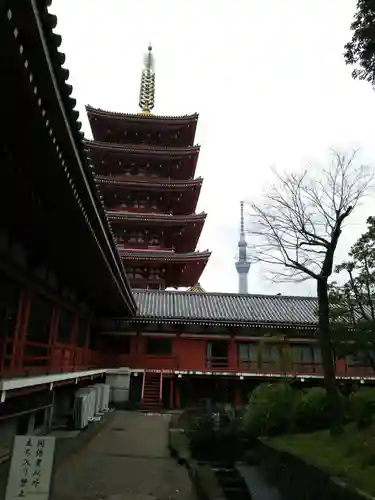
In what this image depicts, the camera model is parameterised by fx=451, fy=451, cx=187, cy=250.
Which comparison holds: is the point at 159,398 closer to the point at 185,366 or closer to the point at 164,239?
the point at 185,366

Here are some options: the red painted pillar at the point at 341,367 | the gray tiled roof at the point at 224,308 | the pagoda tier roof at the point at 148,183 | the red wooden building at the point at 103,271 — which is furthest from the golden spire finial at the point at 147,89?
the red painted pillar at the point at 341,367

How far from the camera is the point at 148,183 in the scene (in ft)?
98.1

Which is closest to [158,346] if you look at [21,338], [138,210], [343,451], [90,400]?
[90,400]

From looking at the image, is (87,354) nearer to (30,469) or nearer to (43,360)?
(43,360)

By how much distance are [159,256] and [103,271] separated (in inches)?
676

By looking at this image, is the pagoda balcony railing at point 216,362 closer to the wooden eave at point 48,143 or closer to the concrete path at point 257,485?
the concrete path at point 257,485

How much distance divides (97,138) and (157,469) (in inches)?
1067

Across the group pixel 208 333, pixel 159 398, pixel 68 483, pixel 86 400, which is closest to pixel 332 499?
pixel 68 483

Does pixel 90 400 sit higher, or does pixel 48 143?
pixel 48 143

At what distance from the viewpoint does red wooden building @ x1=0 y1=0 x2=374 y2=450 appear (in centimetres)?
468

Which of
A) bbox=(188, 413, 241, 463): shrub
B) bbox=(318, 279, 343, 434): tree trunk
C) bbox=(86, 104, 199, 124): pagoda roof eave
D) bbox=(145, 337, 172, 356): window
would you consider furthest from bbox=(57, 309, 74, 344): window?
bbox=(86, 104, 199, 124): pagoda roof eave

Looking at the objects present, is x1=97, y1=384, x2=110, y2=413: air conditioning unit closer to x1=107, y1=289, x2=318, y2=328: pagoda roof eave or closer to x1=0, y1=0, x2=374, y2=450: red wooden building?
x1=0, y1=0, x2=374, y2=450: red wooden building

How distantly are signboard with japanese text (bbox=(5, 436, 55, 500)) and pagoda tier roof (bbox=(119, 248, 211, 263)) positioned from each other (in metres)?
22.9

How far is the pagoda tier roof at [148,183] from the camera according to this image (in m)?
29.8
